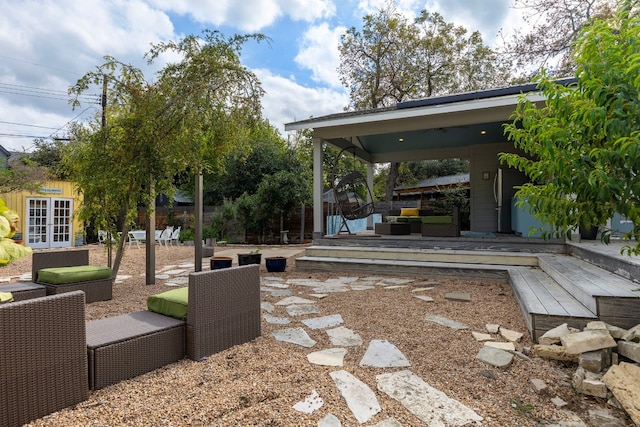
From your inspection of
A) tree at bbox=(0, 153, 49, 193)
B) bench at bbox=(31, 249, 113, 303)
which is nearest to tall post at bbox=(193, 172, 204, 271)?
bench at bbox=(31, 249, 113, 303)

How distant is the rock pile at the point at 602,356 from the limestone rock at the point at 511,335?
0.22m

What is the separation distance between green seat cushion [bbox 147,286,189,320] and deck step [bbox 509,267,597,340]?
2629 mm

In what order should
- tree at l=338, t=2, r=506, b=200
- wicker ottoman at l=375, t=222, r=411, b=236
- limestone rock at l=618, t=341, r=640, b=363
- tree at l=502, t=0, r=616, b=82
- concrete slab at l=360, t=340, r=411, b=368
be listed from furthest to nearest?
tree at l=338, t=2, r=506, b=200 < tree at l=502, t=0, r=616, b=82 < wicker ottoman at l=375, t=222, r=411, b=236 < concrete slab at l=360, t=340, r=411, b=368 < limestone rock at l=618, t=341, r=640, b=363

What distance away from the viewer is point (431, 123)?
627 centimetres

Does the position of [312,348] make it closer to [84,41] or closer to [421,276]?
[421,276]

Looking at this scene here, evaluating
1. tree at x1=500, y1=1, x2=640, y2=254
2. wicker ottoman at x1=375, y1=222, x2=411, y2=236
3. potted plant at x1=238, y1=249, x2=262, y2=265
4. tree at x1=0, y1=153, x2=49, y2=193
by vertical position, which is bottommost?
potted plant at x1=238, y1=249, x2=262, y2=265

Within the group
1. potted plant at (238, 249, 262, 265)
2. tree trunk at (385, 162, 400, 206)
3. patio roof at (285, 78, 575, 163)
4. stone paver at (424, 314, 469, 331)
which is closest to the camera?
stone paver at (424, 314, 469, 331)

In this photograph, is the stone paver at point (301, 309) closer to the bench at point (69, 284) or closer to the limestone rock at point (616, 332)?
the bench at point (69, 284)

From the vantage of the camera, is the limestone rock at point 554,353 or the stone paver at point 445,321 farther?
the stone paver at point 445,321

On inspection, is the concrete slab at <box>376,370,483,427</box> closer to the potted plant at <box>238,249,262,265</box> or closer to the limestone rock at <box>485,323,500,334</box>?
the limestone rock at <box>485,323,500,334</box>

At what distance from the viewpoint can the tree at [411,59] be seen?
46.7 feet

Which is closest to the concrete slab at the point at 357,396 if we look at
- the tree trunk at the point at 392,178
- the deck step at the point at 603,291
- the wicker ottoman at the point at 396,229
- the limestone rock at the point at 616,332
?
the limestone rock at the point at 616,332

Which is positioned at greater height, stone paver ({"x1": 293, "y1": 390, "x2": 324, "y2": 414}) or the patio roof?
the patio roof

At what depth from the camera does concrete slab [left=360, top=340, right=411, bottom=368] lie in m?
2.42
